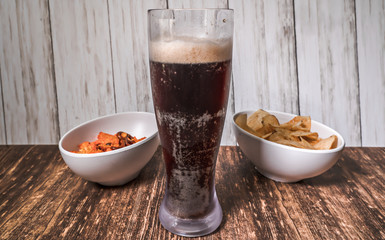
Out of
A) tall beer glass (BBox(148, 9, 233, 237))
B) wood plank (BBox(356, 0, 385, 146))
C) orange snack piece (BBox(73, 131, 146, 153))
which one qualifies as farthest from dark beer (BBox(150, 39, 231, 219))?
wood plank (BBox(356, 0, 385, 146))

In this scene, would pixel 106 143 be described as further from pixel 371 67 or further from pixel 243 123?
Result: pixel 371 67

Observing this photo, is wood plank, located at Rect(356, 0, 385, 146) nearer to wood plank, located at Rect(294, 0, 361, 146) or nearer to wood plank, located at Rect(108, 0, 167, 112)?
wood plank, located at Rect(294, 0, 361, 146)

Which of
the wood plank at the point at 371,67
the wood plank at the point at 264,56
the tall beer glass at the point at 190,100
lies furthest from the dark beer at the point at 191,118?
the wood plank at the point at 371,67

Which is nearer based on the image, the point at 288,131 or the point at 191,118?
the point at 191,118

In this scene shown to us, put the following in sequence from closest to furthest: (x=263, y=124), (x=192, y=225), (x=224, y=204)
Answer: (x=192, y=225), (x=224, y=204), (x=263, y=124)

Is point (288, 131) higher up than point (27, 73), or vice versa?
point (27, 73)

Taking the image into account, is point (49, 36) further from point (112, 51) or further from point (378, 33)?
point (378, 33)

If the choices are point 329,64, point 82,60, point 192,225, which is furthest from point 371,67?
point 82,60

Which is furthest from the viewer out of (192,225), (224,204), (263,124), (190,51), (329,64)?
(329,64)
